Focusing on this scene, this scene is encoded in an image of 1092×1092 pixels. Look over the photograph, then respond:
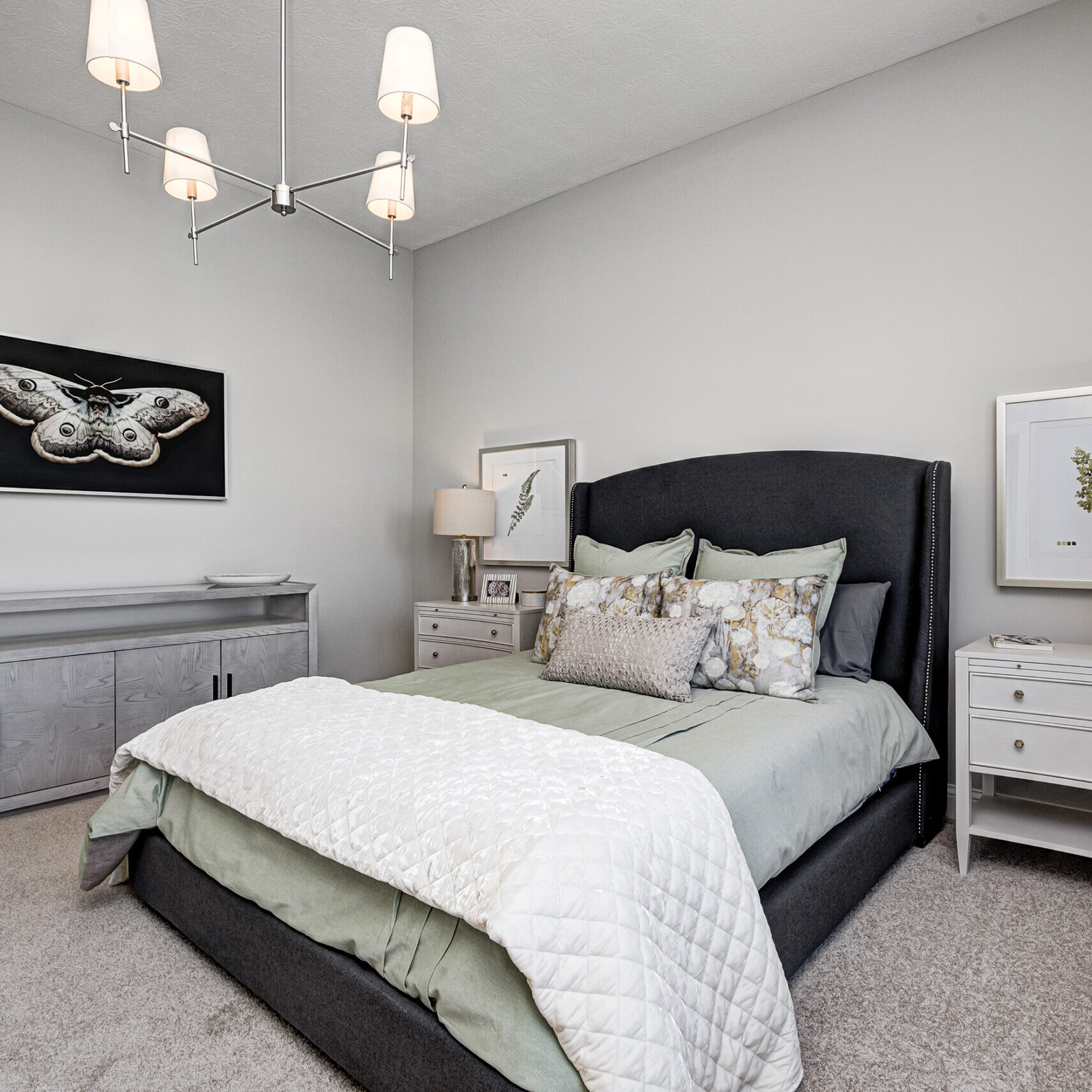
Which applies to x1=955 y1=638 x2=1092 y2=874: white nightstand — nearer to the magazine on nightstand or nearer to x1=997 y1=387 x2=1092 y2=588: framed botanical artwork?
the magazine on nightstand

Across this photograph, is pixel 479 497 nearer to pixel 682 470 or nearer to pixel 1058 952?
pixel 682 470

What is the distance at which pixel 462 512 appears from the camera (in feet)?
12.9

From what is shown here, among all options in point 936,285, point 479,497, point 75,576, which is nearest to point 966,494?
point 936,285

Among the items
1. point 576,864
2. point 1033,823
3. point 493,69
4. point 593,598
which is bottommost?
point 1033,823

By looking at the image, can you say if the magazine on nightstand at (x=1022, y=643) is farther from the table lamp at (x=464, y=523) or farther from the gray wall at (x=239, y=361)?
the gray wall at (x=239, y=361)

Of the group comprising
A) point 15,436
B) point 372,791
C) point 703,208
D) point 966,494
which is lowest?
point 372,791

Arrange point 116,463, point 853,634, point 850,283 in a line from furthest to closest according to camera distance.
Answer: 1. point 116,463
2. point 850,283
3. point 853,634

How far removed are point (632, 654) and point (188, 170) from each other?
2018 mm

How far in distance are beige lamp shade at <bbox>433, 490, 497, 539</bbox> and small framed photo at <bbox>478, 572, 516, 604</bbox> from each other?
10.0 inches

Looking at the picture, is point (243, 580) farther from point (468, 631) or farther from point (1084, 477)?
point (1084, 477)

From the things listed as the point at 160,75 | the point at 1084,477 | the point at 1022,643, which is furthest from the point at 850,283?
the point at 160,75

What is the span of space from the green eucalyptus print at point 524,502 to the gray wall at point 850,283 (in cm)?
23

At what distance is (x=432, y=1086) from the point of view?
3.99 ft

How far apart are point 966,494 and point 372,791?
93.0 inches
